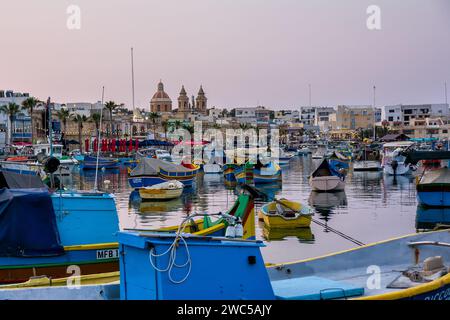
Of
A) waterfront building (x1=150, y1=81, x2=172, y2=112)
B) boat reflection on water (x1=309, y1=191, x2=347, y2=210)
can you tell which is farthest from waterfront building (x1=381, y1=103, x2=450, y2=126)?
boat reflection on water (x1=309, y1=191, x2=347, y2=210)

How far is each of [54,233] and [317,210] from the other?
22.9 meters

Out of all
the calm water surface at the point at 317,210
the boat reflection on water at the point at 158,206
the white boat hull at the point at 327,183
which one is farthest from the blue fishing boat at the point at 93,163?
the white boat hull at the point at 327,183

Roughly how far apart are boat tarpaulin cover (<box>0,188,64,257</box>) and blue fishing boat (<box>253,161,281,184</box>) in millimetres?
40861

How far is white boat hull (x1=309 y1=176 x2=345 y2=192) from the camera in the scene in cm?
4628

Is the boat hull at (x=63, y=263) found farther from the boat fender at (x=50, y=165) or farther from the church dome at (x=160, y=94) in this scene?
the church dome at (x=160, y=94)

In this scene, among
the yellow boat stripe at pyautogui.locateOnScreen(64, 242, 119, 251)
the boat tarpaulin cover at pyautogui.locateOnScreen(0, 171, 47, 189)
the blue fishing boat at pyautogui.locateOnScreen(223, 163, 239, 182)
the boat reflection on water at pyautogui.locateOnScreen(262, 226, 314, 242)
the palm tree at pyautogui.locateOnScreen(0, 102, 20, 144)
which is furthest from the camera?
the palm tree at pyautogui.locateOnScreen(0, 102, 20, 144)

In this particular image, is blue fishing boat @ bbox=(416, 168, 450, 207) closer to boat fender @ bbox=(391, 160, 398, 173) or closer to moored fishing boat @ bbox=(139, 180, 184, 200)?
moored fishing boat @ bbox=(139, 180, 184, 200)

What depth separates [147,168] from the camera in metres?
48.2

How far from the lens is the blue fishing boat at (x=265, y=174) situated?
56.0m

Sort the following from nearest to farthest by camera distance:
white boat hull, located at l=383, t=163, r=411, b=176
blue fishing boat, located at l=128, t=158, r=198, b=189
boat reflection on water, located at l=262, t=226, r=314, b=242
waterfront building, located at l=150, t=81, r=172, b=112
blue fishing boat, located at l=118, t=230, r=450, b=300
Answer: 1. blue fishing boat, located at l=118, t=230, r=450, b=300
2. boat reflection on water, located at l=262, t=226, r=314, b=242
3. blue fishing boat, located at l=128, t=158, r=198, b=189
4. white boat hull, located at l=383, t=163, r=411, b=176
5. waterfront building, located at l=150, t=81, r=172, b=112

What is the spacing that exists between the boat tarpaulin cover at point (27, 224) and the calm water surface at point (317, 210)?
8.66 meters

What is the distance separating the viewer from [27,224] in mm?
15078

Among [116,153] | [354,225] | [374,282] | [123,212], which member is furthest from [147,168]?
[116,153]
